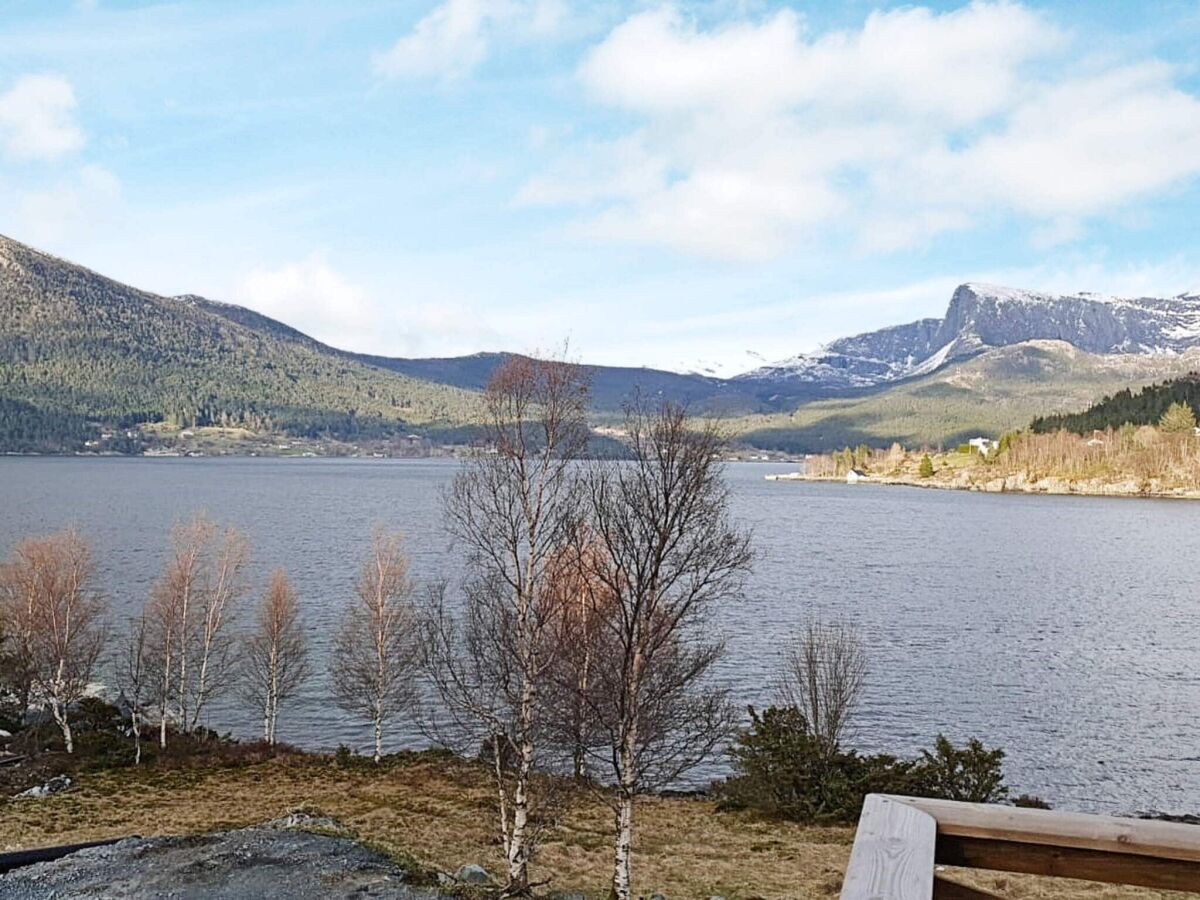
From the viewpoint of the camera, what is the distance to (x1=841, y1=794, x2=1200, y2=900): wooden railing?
2.68m

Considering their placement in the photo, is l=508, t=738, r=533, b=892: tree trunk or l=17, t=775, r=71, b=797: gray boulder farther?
l=17, t=775, r=71, b=797: gray boulder

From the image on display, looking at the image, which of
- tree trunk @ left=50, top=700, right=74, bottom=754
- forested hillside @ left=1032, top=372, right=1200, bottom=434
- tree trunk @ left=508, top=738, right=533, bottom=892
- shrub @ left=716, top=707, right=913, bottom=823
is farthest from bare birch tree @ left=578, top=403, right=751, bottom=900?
forested hillside @ left=1032, top=372, right=1200, bottom=434

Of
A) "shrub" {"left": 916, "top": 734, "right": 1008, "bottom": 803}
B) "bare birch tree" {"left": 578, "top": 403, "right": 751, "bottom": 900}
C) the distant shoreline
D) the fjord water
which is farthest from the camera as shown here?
the distant shoreline

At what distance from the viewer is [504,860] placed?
68.8ft

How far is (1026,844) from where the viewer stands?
2820mm

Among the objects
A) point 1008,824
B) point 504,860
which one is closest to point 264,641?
point 504,860

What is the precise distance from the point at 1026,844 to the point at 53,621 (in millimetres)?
38888

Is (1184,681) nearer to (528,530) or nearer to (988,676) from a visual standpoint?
(988,676)

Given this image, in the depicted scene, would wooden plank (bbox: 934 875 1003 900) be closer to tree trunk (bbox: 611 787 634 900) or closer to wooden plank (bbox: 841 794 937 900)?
wooden plank (bbox: 841 794 937 900)

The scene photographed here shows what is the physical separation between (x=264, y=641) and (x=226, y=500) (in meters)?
98.2

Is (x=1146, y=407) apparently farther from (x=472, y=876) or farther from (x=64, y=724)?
(x=472, y=876)

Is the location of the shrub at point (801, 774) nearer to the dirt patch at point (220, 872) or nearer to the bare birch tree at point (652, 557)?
the bare birch tree at point (652, 557)

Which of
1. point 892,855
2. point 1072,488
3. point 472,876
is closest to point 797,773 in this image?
point 472,876

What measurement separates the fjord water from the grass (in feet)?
22.4
